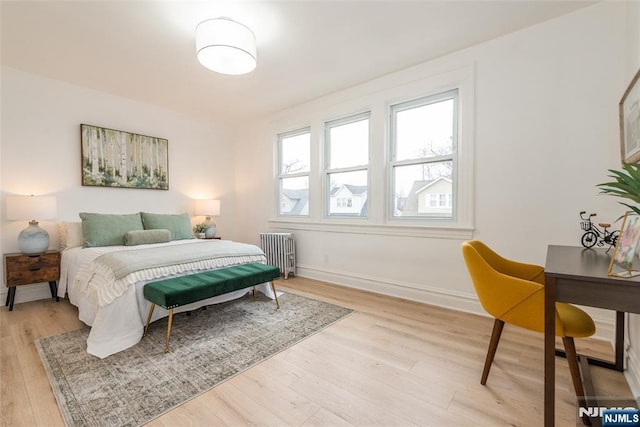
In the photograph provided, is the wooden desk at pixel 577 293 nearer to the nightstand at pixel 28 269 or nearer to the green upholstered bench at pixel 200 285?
the green upholstered bench at pixel 200 285

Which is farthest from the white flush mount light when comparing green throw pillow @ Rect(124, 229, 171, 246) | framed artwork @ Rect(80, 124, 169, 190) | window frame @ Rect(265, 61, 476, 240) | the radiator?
the radiator

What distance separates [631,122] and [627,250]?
1114 millimetres

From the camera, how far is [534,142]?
249 centimetres

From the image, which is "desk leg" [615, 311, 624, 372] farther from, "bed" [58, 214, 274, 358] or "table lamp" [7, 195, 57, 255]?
"table lamp" [7, 195, 57, 255]

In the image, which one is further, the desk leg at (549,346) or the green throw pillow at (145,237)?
the green throw pillow at (145,237)

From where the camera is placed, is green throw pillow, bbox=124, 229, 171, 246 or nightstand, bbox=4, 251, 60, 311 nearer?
nightstand, bbox=4, 251, 60, 311

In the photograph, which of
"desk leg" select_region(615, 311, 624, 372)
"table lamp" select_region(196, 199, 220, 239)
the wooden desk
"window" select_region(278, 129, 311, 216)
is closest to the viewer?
the wooden desk

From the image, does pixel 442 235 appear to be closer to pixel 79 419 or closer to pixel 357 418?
pixel 357 418

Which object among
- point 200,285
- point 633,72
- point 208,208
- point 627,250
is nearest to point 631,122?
point 633,72

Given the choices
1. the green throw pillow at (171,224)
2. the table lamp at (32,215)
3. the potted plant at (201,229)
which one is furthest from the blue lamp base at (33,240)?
the potted plant at (201,229)

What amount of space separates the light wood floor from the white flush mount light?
7.78 ft

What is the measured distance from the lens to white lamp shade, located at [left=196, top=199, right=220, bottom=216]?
15.0ft

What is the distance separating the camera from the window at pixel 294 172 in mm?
4371

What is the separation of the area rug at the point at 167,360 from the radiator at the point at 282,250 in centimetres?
131
